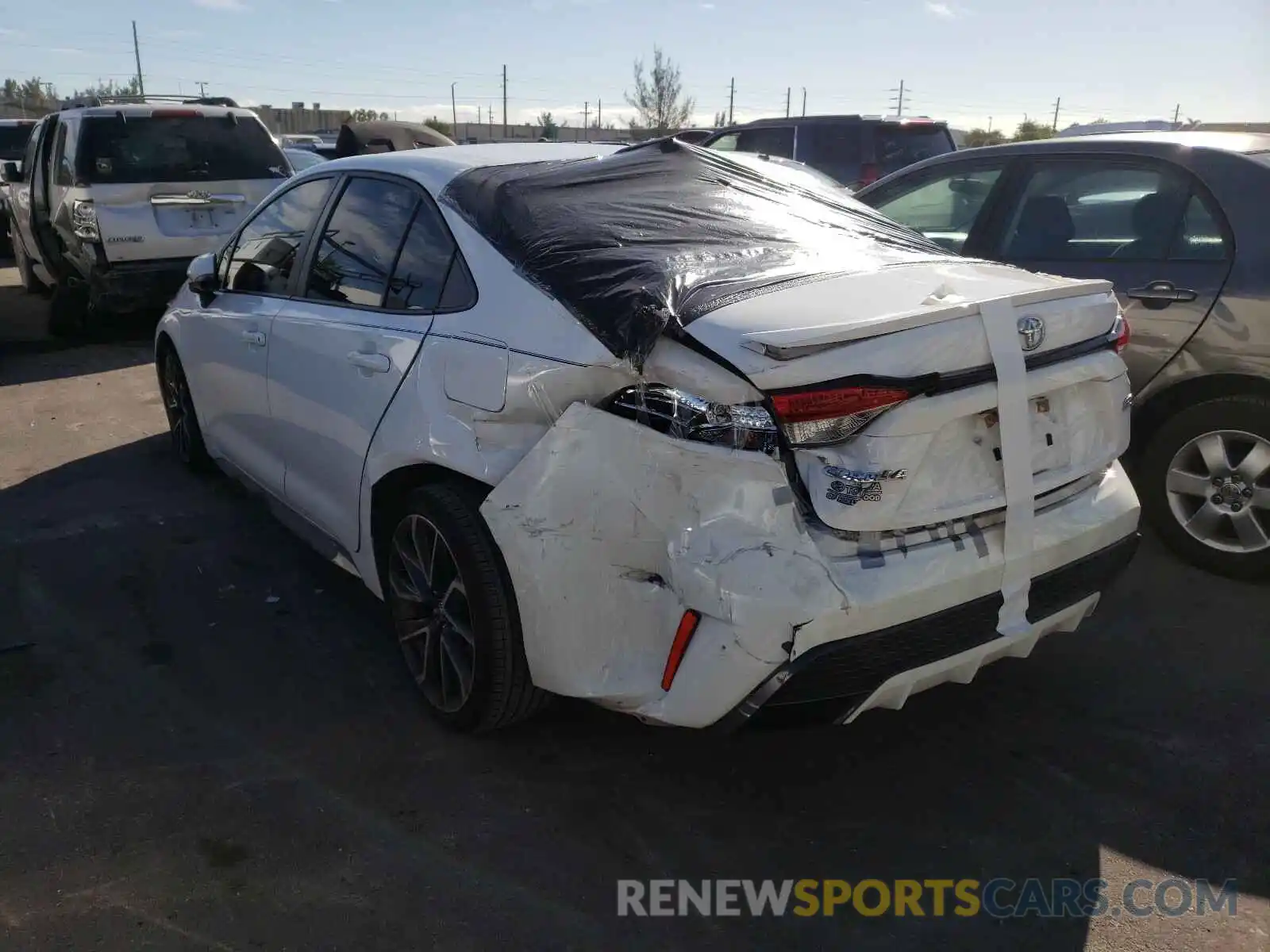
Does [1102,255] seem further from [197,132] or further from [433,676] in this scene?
[197,132]

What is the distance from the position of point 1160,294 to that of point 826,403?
263cm

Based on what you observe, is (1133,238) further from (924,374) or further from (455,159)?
(455,159)

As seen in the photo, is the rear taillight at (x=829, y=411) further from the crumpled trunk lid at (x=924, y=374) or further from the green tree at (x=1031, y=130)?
the green tree at (x=1031, y=130)

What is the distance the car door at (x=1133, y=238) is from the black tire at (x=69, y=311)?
27.0 feet

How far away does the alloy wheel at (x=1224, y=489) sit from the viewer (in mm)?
4117

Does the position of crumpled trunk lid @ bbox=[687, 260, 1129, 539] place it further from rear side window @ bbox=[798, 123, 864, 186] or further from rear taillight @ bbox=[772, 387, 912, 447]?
rear side window @ bbox=[798, 123, 864, 186]

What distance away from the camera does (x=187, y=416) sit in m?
5.46

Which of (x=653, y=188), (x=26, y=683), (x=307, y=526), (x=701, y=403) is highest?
(x=653, y=188)

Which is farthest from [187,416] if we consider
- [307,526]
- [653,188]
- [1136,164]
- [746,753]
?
[1136,164]

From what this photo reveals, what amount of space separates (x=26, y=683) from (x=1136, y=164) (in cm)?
482

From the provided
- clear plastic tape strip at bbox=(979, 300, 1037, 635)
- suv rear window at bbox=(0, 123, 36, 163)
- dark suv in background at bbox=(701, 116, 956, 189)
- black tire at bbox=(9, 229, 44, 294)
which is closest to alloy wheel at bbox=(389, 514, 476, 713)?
clear plastic tape strip at bbox=(979, 300, 1037, 635)

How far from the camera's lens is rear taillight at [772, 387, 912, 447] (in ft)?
7.68

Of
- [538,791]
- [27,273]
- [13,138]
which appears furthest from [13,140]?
[538,791]

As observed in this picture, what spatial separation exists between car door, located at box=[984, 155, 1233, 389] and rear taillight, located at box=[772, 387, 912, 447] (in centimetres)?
246
